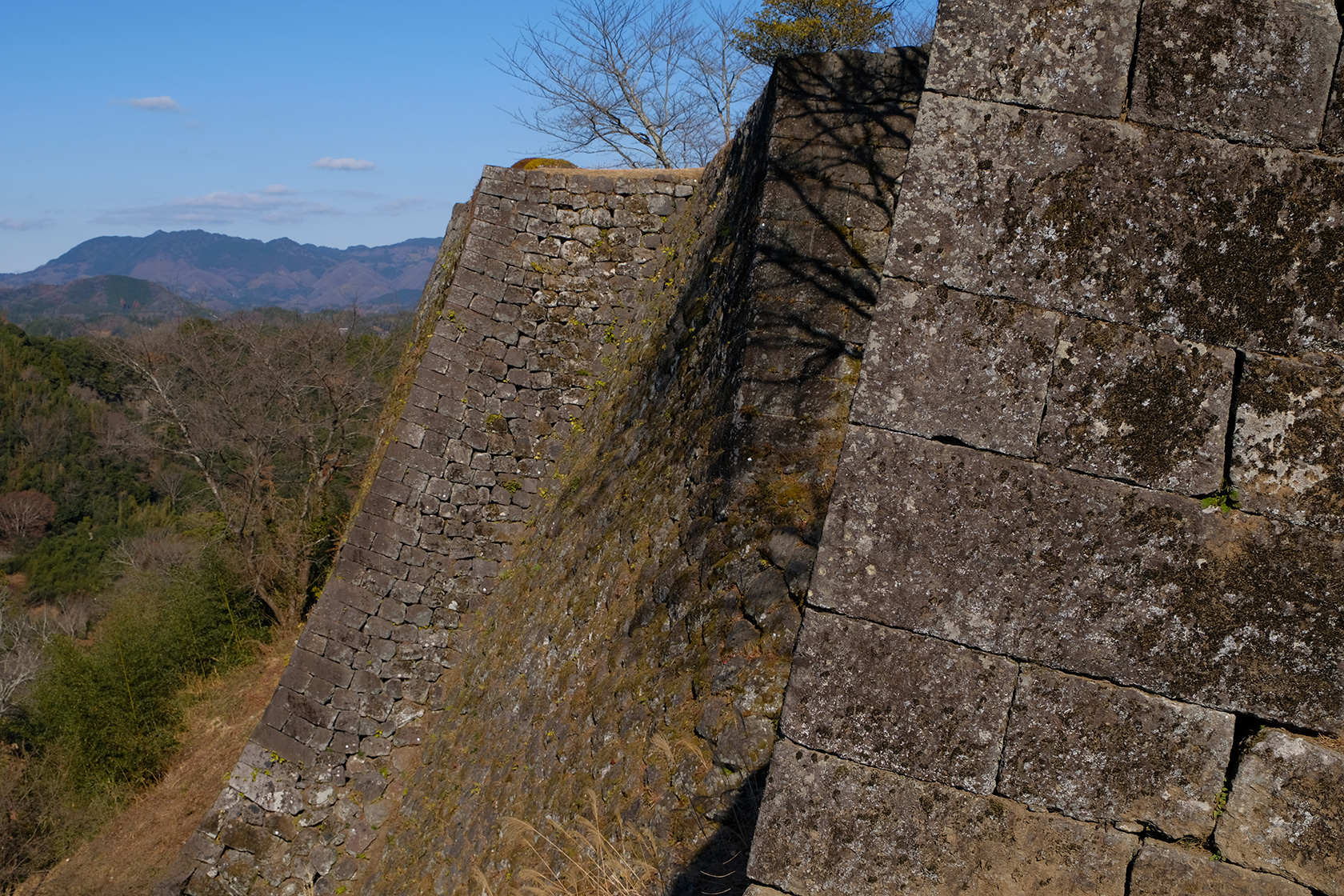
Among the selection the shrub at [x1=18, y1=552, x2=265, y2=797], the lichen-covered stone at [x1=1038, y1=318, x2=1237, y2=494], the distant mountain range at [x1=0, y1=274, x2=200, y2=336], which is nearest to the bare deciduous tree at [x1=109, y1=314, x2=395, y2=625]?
the shrub at [x1=18, y1=552, x2=265, y2=797]

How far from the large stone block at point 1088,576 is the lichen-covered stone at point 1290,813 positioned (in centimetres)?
7

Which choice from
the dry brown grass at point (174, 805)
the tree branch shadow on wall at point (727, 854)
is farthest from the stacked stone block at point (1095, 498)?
the dry brown grass at point (174, 805)

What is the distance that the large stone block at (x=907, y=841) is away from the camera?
1.76 metres

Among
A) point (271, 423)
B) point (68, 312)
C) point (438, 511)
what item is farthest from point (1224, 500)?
point (68, 312)

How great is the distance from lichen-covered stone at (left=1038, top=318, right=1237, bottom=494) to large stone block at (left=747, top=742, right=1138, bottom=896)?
72 cm

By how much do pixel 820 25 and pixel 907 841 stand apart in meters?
9.72

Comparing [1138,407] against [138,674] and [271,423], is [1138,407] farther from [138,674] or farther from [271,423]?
[271,423]

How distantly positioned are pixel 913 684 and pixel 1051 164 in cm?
112

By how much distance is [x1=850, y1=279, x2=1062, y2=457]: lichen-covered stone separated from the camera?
71.4 inches

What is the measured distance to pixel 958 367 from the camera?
1.85 m

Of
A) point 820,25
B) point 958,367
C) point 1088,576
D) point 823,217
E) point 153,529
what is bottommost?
point 153,529

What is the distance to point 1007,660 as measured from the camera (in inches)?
70.6

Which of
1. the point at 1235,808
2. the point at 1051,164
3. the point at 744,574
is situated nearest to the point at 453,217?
the point at 744,574

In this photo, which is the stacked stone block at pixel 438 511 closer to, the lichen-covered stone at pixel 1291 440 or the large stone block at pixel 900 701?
the large stone block at pixel 900 701
